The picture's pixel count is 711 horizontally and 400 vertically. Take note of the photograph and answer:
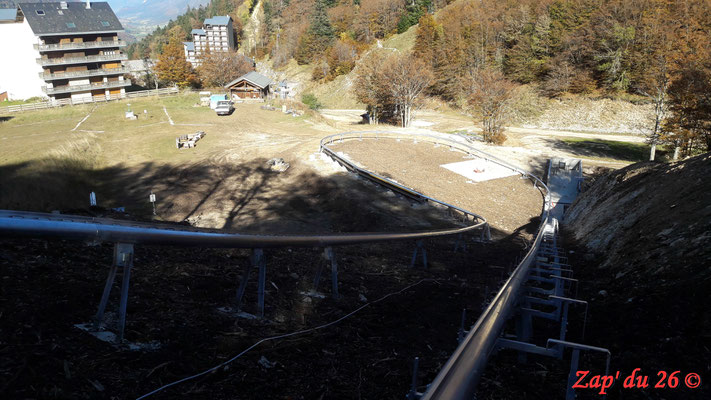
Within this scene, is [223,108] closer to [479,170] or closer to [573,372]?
[479,170]

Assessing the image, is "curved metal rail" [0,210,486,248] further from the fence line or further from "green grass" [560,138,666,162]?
the fence line

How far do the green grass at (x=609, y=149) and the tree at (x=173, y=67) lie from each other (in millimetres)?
70591

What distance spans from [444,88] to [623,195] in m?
70.2

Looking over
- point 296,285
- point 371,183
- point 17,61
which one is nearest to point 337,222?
point 371,183

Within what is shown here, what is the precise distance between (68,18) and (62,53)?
614 cm

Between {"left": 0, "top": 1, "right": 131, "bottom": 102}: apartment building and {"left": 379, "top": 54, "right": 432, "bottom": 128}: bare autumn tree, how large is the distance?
141ft

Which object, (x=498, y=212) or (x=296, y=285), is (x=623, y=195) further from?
(x=296, y=285)

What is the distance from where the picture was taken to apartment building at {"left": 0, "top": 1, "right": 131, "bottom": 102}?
65.8 metres

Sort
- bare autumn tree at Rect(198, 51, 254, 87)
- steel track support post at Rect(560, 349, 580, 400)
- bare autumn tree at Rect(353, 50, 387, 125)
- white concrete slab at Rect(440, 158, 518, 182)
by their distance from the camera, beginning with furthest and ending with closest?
bare autumn tree at Rect(198, 51, 254, 87) < bare autumn tree at Rect(353, 50, 387, 125) < white concrete slab at Rect(440, 158, 518, 182) < steel track support post at Rect(560, 349, 580, 400)

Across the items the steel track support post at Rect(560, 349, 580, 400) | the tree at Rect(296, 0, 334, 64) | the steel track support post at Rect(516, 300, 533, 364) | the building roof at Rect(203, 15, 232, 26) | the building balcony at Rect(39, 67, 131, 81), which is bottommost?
the steel track support post at Rect(516, 300, 533, 364)

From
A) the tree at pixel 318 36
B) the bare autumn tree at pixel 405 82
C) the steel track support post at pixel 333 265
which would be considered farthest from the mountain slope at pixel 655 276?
the tree at pixel 318 36

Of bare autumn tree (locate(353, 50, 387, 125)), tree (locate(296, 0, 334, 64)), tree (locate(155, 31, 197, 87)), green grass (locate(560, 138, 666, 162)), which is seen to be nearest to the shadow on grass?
bare autumn tree (locate(353, 50, 387, 125))

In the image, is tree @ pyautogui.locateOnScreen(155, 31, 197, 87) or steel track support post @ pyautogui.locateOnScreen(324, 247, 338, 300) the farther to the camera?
tree @ pyautogui.locateOnScreen(155, 31, 197, 87)

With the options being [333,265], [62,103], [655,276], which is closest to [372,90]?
[62,103]
